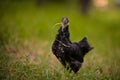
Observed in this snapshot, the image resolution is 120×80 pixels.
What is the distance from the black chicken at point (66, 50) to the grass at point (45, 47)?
169 millimetres

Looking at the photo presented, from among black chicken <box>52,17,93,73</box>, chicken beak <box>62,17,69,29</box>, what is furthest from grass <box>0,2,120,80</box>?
chicken beak <box>62,17,69,29</box>

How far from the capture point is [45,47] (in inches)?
421

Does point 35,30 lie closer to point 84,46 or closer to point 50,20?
point 50,20

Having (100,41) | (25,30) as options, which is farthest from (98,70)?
(100,41)

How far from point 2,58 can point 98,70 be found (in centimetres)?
184

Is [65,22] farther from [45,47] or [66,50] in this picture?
[45,47]

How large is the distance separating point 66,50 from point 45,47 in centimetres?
330

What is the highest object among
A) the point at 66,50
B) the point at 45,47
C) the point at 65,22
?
the point at 65,22

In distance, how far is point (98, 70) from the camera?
324 inches

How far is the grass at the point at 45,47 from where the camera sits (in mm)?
7562

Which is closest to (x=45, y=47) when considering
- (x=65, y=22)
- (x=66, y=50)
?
(x=66, y=50)

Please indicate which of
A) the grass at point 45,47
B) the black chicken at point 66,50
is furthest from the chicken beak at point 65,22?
the grass at point 45,47

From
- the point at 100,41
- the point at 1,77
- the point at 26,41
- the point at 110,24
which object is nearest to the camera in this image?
the point at 1,77

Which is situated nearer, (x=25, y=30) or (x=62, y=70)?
(x=62, y=70)
